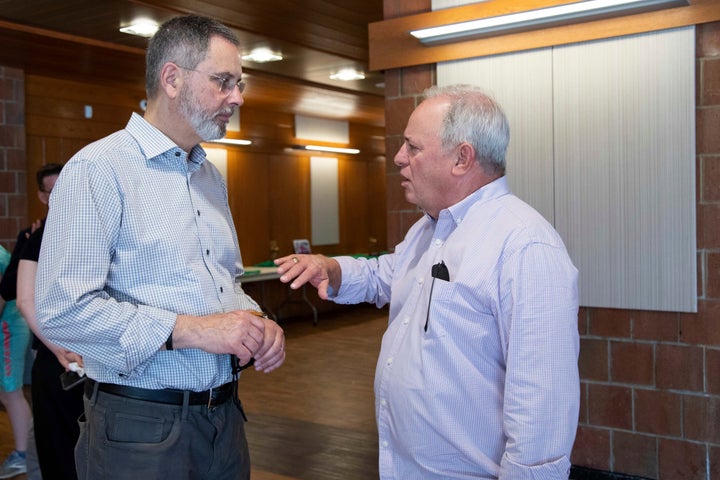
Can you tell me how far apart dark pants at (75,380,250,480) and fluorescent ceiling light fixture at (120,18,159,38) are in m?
4.20

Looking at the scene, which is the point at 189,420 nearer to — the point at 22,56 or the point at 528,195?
the point at 528,195

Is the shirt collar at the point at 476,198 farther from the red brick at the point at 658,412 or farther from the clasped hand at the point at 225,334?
the red brick at the point at 658,412

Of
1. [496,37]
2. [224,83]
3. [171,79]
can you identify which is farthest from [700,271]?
[171,79]

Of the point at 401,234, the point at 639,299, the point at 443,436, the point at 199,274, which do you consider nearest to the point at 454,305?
the point at 443,436

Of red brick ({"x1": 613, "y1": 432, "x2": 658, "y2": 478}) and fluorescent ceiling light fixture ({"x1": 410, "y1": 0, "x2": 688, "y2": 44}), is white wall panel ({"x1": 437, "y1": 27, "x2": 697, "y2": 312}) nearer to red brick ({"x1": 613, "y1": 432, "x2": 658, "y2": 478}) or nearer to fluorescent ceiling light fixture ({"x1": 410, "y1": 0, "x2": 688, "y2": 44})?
fluorescent ceiling light fixture ({"x1": 410, "y1": 0, "x2": 688, "y2": 44})

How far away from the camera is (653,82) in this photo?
3.50m

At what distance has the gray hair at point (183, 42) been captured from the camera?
1958 mm

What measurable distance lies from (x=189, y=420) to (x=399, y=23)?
2.84 metres

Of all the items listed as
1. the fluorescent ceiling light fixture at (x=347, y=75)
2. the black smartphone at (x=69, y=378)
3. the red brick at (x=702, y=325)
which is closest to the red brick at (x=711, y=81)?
the red brick at (x=702, y=325)

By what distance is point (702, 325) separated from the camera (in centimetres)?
348

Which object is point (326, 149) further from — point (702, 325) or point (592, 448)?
point (702, 325)

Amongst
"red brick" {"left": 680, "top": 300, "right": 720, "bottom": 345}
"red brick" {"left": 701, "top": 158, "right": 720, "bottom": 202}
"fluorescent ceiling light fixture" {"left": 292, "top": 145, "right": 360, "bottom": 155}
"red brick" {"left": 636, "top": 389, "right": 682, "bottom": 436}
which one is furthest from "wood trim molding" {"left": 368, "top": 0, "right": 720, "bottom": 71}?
"fluorescent ceiling light fixture" {"left": 292, "top": 145, "right": 360, "bottom": 155}

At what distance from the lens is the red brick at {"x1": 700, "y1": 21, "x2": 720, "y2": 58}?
3346 mm

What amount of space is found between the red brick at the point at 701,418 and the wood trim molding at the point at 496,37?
1789 millimetres
